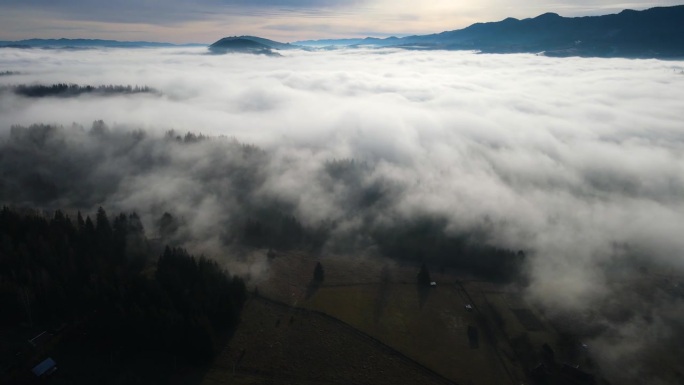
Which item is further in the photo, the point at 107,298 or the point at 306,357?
the point at 107,298

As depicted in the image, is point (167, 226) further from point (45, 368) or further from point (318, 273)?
point (45, 368)

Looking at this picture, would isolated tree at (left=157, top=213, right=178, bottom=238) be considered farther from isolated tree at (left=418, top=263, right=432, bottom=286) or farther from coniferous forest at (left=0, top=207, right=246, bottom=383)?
isolated tree at (left=418, top=263, right=432, bottom=286)

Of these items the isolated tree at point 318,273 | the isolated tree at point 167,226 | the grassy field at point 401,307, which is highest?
the isolated tree at point 167,226

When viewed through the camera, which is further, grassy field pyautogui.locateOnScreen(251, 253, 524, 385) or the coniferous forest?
grassy field pyautogui.locateOnScreen(251, 253, 524, 385)

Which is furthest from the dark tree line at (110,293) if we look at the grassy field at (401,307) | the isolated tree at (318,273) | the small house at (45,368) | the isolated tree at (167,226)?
the isolated tree at (167,226)

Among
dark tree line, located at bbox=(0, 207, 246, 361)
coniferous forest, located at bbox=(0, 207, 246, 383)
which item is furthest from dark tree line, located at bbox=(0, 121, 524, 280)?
coniferous forest, located at bbox=(0, 207, 246, 383)

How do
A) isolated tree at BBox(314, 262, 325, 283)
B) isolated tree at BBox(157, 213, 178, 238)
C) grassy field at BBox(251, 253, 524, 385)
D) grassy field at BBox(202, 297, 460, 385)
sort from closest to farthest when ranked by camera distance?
grassy field at BBox(202, 297, 460, 385), grassy field at BBox(251, 253, 524, 385), isolated tree at BBox(314, 262, 325, 283), isolated tree at BBox(157, 213, 178, 238)

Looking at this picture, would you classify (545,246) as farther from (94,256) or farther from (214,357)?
(94,256)

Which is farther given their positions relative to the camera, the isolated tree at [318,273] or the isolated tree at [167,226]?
the isolated tree at [167,226]

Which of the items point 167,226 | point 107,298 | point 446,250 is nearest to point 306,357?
point 107,298

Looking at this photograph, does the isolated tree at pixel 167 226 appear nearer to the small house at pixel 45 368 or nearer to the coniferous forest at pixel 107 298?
the coniferous forest at pixel 107 298
